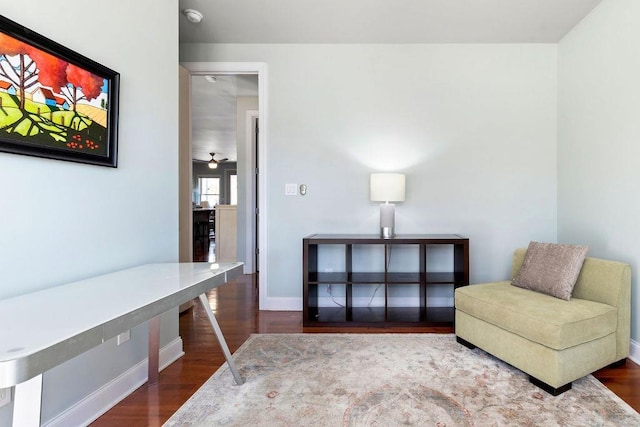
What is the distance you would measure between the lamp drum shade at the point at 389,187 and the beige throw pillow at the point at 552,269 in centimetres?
102

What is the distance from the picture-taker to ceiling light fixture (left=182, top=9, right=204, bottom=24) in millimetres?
2434

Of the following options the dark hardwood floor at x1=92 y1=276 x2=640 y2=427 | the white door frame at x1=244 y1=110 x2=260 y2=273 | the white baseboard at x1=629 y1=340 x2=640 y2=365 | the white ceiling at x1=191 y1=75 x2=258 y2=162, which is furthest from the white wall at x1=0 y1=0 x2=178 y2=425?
the white baseboard at x1=629 y1=340 x2=640 y2=365

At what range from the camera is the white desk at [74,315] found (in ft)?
2.13

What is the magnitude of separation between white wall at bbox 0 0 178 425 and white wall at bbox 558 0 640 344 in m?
2.91

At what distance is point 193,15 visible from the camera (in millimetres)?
2467

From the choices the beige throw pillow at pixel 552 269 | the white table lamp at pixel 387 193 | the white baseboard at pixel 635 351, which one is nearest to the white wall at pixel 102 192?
the white table lamp at pixel 387 193

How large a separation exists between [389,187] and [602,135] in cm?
154

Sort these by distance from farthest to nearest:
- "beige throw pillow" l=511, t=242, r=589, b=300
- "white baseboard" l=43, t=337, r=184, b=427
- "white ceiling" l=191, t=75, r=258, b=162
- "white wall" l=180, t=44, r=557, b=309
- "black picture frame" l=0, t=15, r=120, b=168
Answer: "white ceiling" l=191, t=75, r=258, b=162 → "white wall" l=180, t=44, r=557, b=309 → "beige throw pillow" l=511, t=242, r=589, b=300 → "white baseboard" l=43, t=337, r=184, b=427 → "black picture frame" l=0, t=15, r=120, b=168

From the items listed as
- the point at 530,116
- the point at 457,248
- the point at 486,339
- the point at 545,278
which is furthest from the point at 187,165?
the point at 530,116

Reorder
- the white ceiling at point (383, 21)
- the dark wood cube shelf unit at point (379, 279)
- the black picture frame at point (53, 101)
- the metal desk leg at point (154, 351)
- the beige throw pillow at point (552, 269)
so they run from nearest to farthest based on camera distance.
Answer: the black picture frame at point (53, 101) → the metal desk leg at point (154, 351) → the beige throw pillow at point (552, 269) → the white ceiling at point (383, 21) → the dark wood cube shelf unit at point (379, 279)

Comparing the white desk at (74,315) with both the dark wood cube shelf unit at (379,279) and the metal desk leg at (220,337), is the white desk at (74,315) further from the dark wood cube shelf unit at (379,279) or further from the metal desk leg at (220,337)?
the dark wood cube shelf unit at (379,279)

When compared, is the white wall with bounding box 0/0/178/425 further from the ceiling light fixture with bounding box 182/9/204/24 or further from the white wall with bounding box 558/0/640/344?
the white wall with bounding box 558/0/640/344

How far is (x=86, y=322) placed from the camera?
802mm

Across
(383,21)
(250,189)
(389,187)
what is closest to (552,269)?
(389,187)
